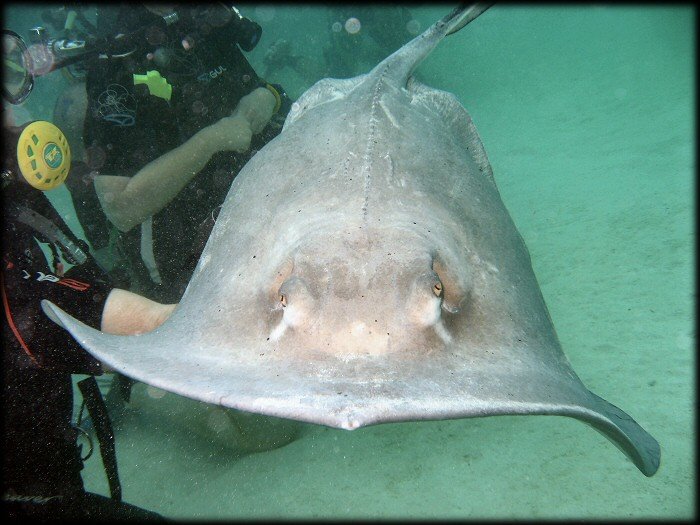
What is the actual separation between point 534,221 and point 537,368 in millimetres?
6496

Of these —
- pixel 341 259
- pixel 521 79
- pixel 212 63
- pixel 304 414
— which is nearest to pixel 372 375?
pixel 304 414

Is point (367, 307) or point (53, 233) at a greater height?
point (53, 233)

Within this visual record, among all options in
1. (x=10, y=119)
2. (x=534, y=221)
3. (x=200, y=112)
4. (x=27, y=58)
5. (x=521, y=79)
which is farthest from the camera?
(x=521, y=79)

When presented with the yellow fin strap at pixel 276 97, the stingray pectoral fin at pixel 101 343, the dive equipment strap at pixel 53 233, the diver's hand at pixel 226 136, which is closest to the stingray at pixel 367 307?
the stingray pectoral fin at pixel 101 343

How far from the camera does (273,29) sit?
43.1m

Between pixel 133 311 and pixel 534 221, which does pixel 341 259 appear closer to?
pixel 133 311

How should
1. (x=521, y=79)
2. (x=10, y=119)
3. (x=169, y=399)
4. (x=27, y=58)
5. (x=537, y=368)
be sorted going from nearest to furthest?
(x=537, y=368), (x=10, y=119), (x=27, y=58), (x=169, y=399), (x=521, y=79)

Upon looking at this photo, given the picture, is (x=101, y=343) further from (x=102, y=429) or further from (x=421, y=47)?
(x=421, y=47)

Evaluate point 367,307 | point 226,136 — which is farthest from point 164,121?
point 367,307

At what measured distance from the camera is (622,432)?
1.81 meters

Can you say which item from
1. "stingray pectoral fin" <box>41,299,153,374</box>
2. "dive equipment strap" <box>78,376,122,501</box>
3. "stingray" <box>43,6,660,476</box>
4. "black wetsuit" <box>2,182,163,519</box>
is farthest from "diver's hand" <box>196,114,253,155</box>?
"stingray pectoral fin" <box>41,299,153,374</box>

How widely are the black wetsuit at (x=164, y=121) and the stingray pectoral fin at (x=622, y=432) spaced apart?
394 centimetres

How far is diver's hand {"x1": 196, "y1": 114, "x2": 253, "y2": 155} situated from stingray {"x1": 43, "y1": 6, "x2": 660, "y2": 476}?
6.29 ft

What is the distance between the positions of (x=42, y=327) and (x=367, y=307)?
263 centimetres
